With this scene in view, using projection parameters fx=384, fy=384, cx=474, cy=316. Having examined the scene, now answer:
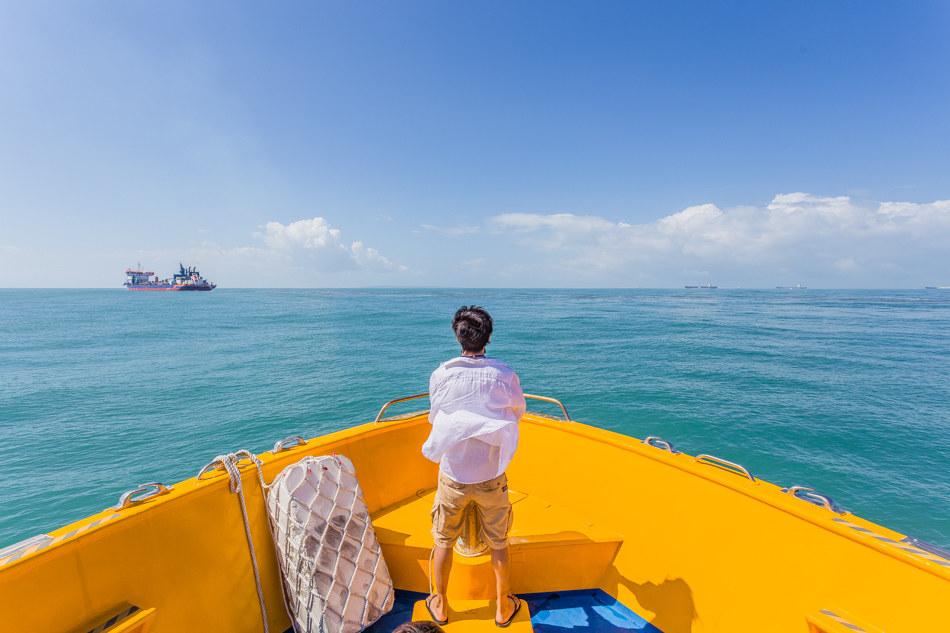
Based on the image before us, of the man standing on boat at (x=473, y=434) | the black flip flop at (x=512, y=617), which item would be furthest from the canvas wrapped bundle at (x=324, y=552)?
the black flip flop at (x=512, y=617)

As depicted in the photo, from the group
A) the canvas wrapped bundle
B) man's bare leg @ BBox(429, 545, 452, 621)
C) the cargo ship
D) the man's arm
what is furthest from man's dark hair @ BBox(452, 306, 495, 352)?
the cargo ship

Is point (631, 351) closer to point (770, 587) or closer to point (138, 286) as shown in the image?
point (770, 587)

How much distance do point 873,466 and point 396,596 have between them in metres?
10.4

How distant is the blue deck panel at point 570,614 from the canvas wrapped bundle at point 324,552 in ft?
0.57

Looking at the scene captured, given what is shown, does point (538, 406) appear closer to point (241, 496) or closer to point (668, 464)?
point (668, 464)

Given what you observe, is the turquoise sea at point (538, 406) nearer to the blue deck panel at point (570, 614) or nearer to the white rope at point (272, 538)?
the blue deck panel at point (570, 614)

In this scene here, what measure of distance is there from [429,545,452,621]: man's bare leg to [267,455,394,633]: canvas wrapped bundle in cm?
38

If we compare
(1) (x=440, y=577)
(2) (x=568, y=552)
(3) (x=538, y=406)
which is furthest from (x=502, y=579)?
(3) (x=538, y=406)

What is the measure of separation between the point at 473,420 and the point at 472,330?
46cm

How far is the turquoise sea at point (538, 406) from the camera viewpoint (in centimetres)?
747

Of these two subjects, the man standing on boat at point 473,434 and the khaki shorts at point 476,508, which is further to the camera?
the khaki shorts at point 476,508

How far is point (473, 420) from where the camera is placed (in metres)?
1.92

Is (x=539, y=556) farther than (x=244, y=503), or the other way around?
(x=539, y=556)

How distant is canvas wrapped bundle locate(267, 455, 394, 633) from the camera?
222cm
